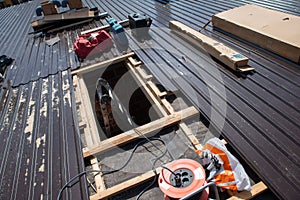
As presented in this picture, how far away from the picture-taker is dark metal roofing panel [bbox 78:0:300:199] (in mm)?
3037

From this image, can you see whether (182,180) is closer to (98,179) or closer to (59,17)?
(98,179)

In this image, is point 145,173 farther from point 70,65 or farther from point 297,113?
point 70,65

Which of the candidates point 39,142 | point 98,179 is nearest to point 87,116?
point 39,142

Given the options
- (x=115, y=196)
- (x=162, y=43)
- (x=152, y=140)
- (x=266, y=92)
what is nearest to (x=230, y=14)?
(x=162, y=43)

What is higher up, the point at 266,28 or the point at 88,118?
the point at 266,28

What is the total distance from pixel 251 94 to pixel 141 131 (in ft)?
6.93

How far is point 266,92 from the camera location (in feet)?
13.6

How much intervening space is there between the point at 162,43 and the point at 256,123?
3813 millimetres

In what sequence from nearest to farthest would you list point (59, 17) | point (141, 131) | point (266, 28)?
point (141, 131) → point (266, 28) → point (59, 17)

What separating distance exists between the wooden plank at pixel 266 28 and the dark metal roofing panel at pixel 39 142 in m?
4.45

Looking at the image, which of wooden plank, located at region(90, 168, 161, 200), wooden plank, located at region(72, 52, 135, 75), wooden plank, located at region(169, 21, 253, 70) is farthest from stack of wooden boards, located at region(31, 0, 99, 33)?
wooden plank, located at region(90, 168, 161, 200)

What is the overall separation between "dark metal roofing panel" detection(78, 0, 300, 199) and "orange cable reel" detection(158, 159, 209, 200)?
0.78m

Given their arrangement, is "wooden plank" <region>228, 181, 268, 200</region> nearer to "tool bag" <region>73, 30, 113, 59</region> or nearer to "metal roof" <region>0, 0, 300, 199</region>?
"metal roof" <region>0, 0, 300, 199</region>

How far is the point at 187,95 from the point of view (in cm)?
454
